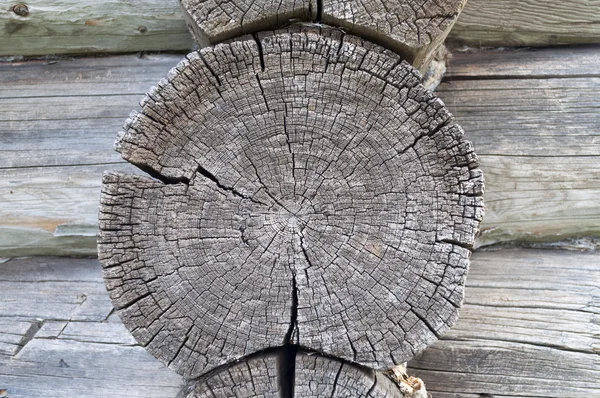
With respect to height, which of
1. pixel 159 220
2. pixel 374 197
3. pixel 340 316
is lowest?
pixel 340 316

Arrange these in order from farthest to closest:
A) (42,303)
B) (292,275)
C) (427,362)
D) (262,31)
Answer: (42,303) < (427,362) < (262,31) < (292,275)

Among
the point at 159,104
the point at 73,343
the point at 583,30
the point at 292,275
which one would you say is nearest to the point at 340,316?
the point at 292,275

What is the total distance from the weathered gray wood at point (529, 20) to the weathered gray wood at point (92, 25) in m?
1.17

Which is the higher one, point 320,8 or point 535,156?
point 320,8

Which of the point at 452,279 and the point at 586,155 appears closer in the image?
the point at 452,279

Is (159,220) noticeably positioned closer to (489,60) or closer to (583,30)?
(489,60)

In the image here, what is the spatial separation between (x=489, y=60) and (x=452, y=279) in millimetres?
1189

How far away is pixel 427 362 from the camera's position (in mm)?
Result: 1817

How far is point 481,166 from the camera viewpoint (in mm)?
1962

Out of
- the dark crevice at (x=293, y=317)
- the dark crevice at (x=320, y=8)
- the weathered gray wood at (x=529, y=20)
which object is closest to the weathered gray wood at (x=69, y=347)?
the dark crevice at (x=293, y=317)

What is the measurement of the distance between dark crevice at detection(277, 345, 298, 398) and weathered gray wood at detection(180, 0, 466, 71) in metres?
0.86

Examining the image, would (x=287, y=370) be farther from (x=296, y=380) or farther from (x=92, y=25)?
(x=92, y=25)

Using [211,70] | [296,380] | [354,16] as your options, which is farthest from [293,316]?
[354,16]

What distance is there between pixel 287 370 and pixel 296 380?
0.10 metres
